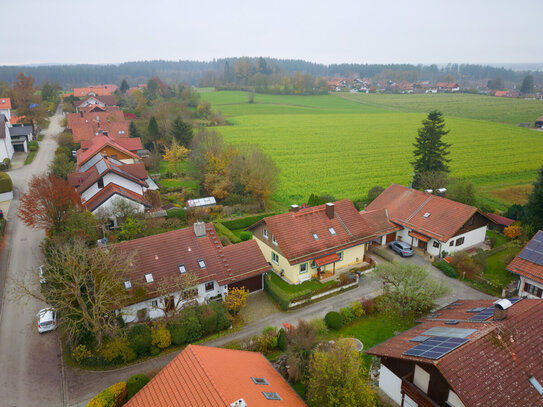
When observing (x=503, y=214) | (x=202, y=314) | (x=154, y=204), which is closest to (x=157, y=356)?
(x=202, y=314)

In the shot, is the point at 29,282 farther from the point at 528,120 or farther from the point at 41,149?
the point at 528,120

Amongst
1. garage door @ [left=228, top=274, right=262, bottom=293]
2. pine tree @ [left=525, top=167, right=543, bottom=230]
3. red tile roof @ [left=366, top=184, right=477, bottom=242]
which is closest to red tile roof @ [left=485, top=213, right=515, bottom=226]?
pine tree @ [left=525, top=167, right=543, bottom=230]

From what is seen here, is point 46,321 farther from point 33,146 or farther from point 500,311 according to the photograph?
point 33,146

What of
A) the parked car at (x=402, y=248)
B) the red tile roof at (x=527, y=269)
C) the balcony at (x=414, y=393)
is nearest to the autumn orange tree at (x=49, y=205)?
the balcony at (x=414, y=393)

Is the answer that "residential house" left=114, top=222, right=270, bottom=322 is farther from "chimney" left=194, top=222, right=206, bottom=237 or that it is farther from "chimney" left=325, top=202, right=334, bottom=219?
"chimney" left=325, top=202, right=334, bottom=219

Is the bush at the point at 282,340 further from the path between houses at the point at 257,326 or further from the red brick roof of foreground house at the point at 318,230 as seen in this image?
the red brick roof of foreground house at the point at 318,230

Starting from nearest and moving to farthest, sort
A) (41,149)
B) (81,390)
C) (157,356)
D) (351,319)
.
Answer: (81,390)
(157,356)
(351,319)
(41,149)
